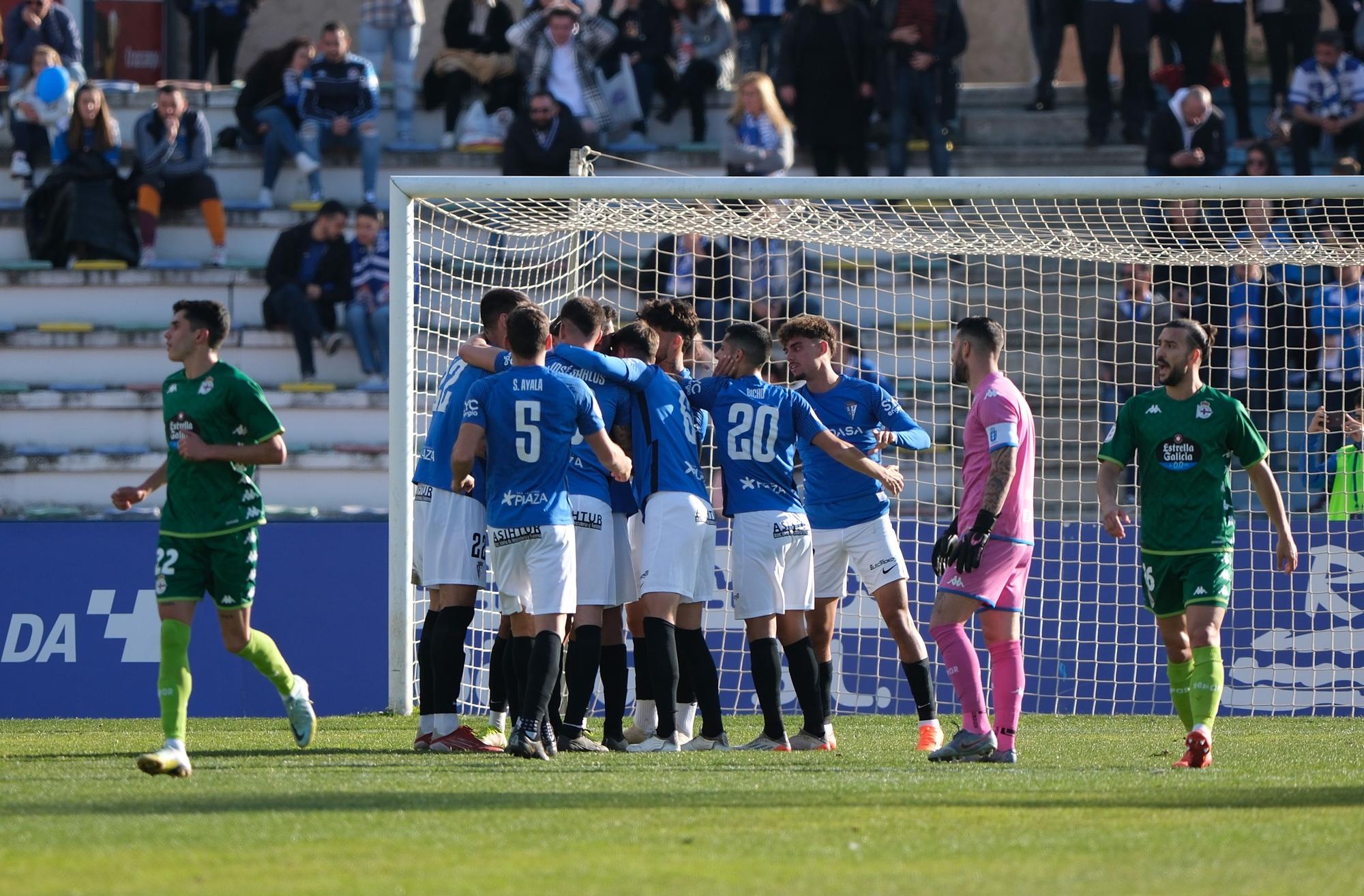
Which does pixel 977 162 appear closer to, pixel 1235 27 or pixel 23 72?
pixel 1235 27

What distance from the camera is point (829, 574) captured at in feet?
30.4

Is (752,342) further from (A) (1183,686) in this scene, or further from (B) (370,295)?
(B) (370,295)

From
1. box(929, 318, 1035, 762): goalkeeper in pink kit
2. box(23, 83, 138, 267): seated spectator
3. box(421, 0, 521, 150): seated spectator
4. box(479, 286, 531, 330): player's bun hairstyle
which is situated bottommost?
box(929, 318, 1035, 762): goalkeeper in pink kit

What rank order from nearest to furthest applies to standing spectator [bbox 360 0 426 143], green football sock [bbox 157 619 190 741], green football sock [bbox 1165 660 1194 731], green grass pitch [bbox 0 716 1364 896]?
green grass pitch [bbox 0 716 1364 896] < green football sock [bbox 157 619 190 741] < green football sock [bbox 1165 660 1194 731] < standing spectator [bbox 360 0 426 143]

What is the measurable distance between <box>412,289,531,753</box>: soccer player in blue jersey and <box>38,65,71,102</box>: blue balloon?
1033 centimetres

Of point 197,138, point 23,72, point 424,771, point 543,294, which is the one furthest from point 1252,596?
point 23,72

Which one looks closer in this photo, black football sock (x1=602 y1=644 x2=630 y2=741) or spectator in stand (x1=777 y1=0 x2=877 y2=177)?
black football sock (x1=602 y1=644 x2=630 y2=741)

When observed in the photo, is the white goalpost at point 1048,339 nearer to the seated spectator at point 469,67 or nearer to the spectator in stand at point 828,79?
the spectator in stand at point 828,79

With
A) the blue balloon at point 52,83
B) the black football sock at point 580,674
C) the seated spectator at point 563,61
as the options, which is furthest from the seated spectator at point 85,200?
the black football sock at point 580,674

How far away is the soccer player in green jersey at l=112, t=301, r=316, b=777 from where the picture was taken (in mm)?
7402

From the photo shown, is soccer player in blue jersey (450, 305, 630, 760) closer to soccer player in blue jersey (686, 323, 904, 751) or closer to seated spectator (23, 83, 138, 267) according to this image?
soccer player in blue jersey (686, 323, 904, 751)

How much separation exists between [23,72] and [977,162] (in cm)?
978

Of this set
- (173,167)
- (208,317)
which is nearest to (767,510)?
(208,317)

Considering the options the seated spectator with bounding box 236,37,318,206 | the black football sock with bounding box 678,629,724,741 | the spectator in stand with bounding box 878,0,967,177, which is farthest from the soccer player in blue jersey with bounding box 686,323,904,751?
the seated spectator with bounding box 236,37,318,206
